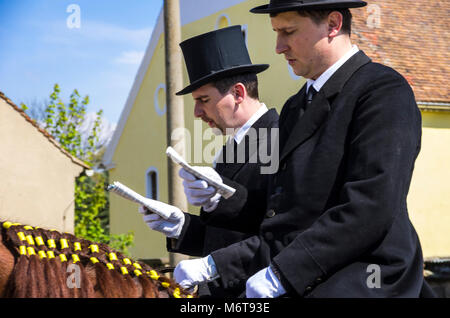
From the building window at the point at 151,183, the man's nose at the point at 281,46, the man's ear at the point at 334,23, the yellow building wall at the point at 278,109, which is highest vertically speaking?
the man's ear at the point at 334,23

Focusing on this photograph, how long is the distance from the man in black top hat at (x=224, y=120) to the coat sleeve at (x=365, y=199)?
788mm

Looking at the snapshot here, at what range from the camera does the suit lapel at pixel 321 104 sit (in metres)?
2.49

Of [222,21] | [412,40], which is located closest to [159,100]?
[222,21]

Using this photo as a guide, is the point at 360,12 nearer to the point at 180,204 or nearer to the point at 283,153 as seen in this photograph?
the point at 180,204

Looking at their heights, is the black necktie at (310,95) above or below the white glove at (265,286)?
above

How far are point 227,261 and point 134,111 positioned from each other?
21.2 m

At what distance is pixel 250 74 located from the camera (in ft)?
12.1

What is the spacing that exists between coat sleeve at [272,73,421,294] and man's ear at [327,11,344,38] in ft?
1.17

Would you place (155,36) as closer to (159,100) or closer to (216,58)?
(159,100)

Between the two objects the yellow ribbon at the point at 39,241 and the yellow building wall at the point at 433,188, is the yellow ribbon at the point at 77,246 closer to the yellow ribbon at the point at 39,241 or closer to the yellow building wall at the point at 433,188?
the yellow ribbon at the point at 39,241

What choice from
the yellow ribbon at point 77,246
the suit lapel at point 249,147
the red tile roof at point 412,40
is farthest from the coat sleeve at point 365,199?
Answer: the red tile roof at point 412,40

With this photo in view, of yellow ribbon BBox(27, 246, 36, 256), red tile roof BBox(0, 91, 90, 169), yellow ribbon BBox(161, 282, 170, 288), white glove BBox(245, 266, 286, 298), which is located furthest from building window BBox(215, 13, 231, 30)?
yellow ribbon BBox(27, 246, 36, 256)
